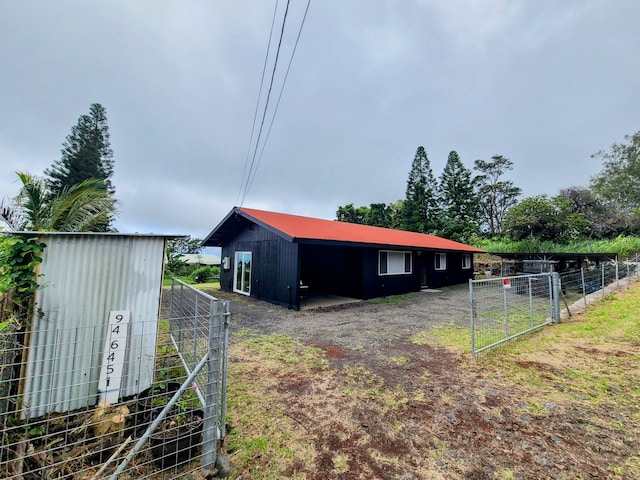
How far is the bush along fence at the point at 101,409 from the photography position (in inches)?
79.8

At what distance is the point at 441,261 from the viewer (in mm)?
14695

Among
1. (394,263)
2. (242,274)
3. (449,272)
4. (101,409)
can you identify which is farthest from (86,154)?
(449,272)

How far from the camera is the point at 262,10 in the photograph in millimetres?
5230

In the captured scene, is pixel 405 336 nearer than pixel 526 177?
Yes

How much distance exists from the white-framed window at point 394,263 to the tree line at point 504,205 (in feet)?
44.8

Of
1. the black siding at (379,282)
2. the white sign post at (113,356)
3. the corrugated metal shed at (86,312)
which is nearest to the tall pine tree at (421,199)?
the black siding at (379,282)

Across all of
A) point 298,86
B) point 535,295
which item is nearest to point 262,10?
point 298,86

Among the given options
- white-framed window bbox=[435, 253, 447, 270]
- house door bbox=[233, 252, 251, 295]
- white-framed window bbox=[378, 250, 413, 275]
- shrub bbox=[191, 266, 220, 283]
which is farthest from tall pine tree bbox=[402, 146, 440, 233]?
house door bbox=[233, 252, 251, 295]

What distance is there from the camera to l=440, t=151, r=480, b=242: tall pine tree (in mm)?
29225

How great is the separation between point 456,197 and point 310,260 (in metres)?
24.3

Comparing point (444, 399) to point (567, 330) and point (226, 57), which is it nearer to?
point (567, 330)

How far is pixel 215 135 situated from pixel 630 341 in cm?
1538

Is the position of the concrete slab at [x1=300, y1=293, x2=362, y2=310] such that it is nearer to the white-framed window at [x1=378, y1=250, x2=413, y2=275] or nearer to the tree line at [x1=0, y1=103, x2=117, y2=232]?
the white-framed window at [x1=378, y1=250, x2=413, y2=275]

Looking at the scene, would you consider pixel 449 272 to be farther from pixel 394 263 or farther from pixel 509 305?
pixel 509 305
